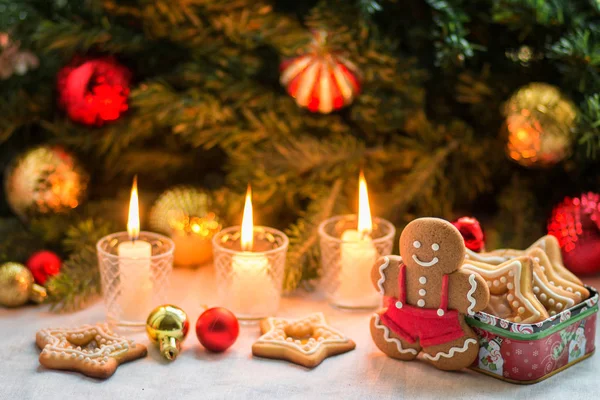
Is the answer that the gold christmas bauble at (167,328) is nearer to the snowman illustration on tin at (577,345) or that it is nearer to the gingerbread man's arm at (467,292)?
the gingerbread man's arm at (467,292)

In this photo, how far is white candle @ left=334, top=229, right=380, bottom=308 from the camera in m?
1.23

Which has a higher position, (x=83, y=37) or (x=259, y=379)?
(x=83, y=37)

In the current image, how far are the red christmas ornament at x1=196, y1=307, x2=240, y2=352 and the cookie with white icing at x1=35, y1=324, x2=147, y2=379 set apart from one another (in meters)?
0.09

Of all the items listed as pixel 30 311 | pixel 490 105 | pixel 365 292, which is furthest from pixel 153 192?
pixel 490 105

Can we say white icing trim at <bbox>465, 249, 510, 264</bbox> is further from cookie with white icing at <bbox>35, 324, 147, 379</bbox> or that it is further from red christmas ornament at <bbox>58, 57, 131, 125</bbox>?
red christmas ornament at <bbox>58, 57, 131, 125</bbox>

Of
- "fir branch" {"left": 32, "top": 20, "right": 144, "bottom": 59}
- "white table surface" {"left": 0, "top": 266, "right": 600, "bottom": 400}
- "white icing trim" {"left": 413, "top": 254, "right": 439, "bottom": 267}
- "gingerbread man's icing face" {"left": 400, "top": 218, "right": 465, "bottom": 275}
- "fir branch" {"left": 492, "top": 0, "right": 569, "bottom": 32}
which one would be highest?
"fir branch" {"left": 492, "top": 0, "right": 569, "bottom": 32}

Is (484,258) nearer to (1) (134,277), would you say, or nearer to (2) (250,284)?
(2) (250,284)

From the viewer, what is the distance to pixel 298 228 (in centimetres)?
134

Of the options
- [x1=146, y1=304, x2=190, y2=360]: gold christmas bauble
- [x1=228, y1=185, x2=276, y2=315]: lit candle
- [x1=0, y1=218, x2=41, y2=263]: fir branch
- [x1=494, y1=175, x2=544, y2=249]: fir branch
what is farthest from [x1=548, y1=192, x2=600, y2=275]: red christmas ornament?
[x1=0, y1=218, x2=41, y2=263]: fir branch

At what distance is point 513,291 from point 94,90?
82 centimetres

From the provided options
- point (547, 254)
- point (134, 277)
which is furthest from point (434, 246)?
point (134, 277)

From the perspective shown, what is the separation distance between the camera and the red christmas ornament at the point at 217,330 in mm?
1098

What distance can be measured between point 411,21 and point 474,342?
27.6 inches

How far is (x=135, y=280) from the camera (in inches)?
45.9
